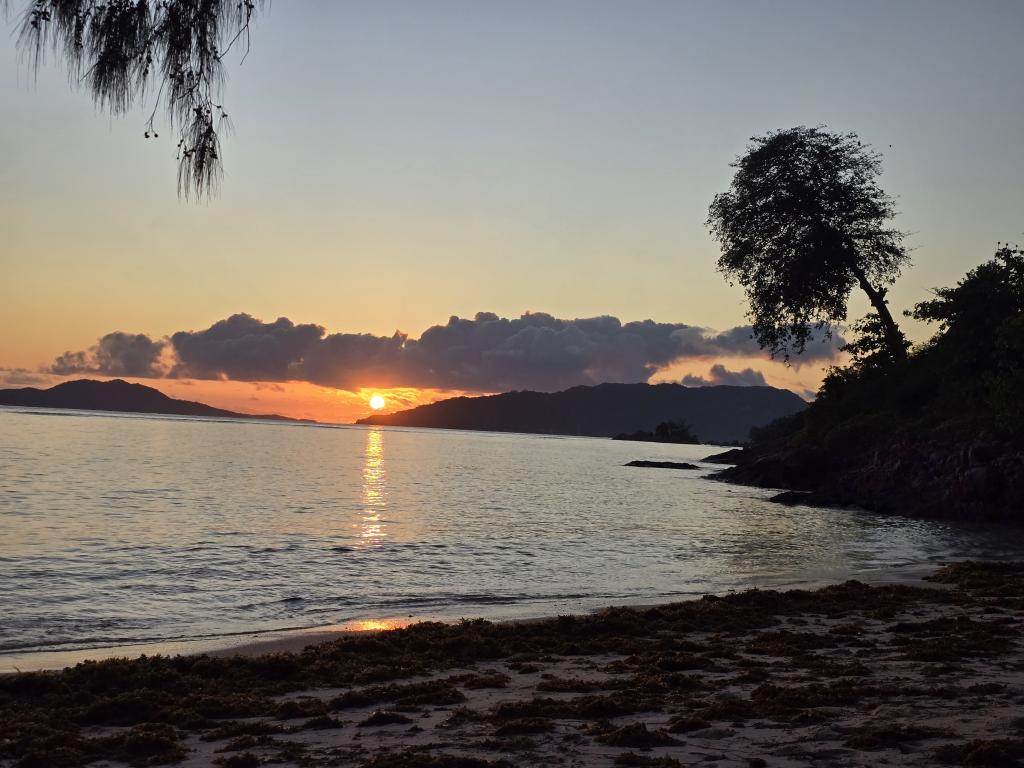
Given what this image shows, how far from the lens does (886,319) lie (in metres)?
50.0

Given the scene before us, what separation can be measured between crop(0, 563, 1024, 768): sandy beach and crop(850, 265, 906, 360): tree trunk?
38017mm

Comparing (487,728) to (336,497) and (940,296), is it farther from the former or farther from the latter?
(940,296)

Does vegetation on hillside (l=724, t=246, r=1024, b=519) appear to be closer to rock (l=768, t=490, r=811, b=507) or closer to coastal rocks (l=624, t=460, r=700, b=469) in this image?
rock (l=768, t=490, r=811, b=507)

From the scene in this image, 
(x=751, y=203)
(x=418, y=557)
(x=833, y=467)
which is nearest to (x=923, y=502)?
(x=833, y=467)

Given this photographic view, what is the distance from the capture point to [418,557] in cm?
2430

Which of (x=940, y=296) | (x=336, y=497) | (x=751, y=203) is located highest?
(x=751, y=203)

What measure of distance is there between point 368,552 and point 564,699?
16.8 meters

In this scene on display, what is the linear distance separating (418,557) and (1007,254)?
32755 mm

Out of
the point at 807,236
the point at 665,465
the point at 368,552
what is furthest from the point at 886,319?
the point at 665,465

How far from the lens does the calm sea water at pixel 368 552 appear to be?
16.1 m

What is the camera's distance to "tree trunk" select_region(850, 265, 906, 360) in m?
48.7

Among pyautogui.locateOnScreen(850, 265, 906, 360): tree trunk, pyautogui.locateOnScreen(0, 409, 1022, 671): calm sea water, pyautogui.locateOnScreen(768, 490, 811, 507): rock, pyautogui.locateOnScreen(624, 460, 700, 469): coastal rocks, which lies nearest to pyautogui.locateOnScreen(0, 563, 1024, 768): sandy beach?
pyautogui.locateOnScreen(0, 409, 1022, 671): calm sea water

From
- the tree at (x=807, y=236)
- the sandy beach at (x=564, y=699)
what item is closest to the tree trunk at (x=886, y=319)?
the tree at (x=807, y=236)

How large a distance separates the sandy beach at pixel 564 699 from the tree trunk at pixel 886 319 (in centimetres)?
3802
